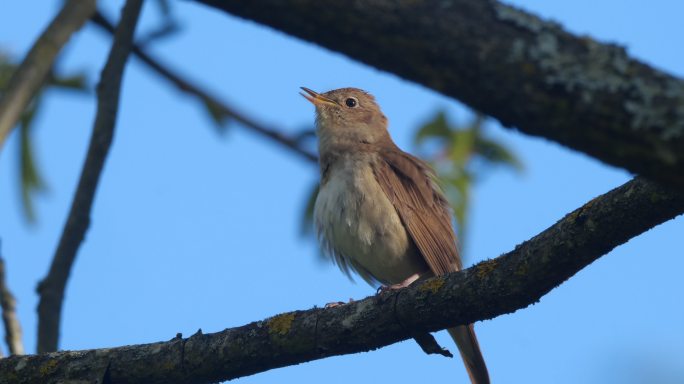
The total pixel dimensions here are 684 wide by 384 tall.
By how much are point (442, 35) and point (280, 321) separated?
130 inches

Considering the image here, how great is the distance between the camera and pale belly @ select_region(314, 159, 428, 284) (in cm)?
754

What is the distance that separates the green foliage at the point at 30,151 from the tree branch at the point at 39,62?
1433mm

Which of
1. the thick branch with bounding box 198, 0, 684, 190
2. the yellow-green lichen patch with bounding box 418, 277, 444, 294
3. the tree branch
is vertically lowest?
the thick branch with bounding box 198, 0, 684, 190

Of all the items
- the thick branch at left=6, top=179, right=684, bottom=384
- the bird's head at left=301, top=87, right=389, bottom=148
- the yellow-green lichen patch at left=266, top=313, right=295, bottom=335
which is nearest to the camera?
the thick branch at left=6, top=179, right=684, bottom=384

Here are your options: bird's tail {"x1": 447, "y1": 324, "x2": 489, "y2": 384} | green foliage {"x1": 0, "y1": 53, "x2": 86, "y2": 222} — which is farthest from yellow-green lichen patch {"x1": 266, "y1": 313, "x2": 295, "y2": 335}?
green foliage {"x1": 0, "y1": 53, "x2": 86, "y2": 222}

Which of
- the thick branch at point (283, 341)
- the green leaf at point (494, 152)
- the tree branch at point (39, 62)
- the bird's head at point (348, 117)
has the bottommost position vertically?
the thick branch at point (283, 341)

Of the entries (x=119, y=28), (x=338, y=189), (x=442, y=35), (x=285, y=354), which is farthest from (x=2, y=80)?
(x=442, y=35)

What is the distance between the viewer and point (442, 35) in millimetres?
2287

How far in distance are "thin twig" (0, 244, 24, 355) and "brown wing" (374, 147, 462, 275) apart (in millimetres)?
3163

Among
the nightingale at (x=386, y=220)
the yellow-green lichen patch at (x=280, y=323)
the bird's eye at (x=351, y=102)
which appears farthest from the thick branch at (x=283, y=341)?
the bird's eye at (x=351, y=102)

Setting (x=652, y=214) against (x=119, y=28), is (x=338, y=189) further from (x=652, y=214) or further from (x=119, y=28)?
(x=652, y=214)

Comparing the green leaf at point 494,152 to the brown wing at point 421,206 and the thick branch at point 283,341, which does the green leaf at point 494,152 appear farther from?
the thick branch at point 283,341

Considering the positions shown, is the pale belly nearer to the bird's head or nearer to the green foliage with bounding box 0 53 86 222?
the bird's head

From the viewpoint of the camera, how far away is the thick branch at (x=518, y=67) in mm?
2160
